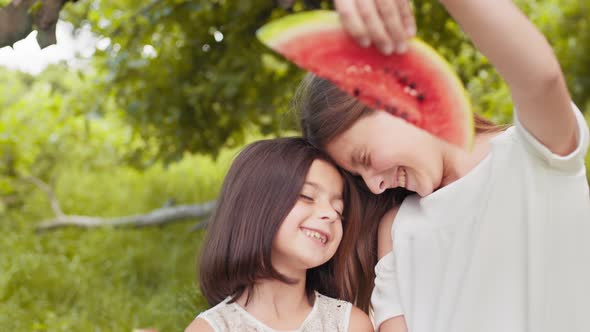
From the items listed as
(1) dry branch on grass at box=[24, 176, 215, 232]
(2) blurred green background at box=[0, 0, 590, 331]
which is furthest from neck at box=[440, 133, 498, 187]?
(1) dry branch on grass at box=[24, 176, 215, 232]

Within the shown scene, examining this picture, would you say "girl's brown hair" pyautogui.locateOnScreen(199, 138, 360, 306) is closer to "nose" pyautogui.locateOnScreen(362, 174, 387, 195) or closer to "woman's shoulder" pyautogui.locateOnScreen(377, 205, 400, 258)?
"woman's shoulder" pyautogui.locateOnScreen(377, 205, 400, 258)

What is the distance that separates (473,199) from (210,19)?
2.63 meters

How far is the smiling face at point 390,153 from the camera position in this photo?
65.9 inches

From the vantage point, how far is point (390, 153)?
1676 millimetres

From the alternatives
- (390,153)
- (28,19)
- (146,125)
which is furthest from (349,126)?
(146,125)

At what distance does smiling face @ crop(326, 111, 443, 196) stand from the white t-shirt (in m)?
0.08

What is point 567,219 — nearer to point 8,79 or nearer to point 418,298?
point 418,298

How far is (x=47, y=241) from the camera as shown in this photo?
5.00m

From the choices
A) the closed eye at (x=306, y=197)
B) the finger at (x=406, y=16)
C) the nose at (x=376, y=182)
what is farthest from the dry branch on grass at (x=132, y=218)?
the finger at (x=406, y=16)

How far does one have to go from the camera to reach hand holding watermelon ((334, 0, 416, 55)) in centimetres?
112

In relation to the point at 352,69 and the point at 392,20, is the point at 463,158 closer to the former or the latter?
the point at 352,69

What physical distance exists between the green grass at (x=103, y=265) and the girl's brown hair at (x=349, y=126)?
0.80 meters

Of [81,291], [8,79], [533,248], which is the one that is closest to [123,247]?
[81,291]

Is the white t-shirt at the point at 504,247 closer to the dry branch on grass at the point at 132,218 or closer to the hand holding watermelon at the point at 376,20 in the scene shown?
the hand holding watermelon at the point at 376,20
